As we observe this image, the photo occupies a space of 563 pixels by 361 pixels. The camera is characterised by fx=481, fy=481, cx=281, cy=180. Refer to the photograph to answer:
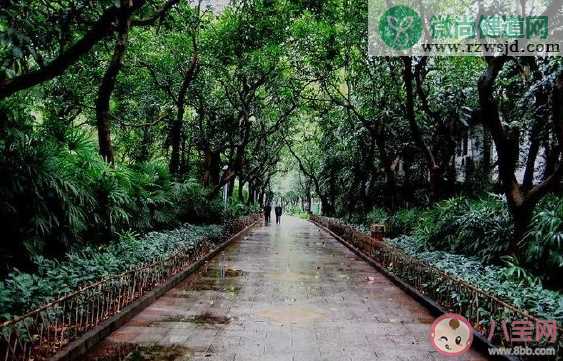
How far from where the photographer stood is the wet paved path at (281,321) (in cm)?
591

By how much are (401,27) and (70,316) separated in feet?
32.2

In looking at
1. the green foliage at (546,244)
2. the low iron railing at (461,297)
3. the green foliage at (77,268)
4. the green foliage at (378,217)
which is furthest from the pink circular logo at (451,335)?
the green foliage at (378,217)

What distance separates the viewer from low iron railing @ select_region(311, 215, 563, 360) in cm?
552

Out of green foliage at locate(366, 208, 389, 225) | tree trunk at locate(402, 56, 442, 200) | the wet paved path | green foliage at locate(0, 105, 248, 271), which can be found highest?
tree trunk at locate(402, 56, 442, 200)

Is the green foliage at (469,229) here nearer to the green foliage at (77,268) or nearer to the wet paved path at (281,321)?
the wet paved path at (281,321)

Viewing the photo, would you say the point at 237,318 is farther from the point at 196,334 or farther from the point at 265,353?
the point at 265,353

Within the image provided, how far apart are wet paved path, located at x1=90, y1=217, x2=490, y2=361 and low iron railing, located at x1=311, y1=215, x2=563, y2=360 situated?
0.40m

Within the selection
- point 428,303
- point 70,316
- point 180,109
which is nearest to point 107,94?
point 180,109

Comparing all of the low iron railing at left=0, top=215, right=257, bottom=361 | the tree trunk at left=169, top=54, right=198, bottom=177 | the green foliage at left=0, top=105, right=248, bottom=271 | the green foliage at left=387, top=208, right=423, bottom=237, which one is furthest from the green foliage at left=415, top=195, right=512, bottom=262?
the tree trunk at left=169, top=54, right=198, bottom=177

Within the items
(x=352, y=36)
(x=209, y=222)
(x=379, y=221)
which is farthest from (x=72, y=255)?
(x=379, y=221)

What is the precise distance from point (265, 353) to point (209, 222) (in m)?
14.8

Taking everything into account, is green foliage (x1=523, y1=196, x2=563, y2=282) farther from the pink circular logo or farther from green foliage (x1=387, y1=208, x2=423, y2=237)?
green foliage (x1=387, y1=208, x2=423, y2=237)

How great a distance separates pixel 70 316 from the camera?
5.81 metres

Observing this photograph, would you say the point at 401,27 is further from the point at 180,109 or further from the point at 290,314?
the point at 290,314
